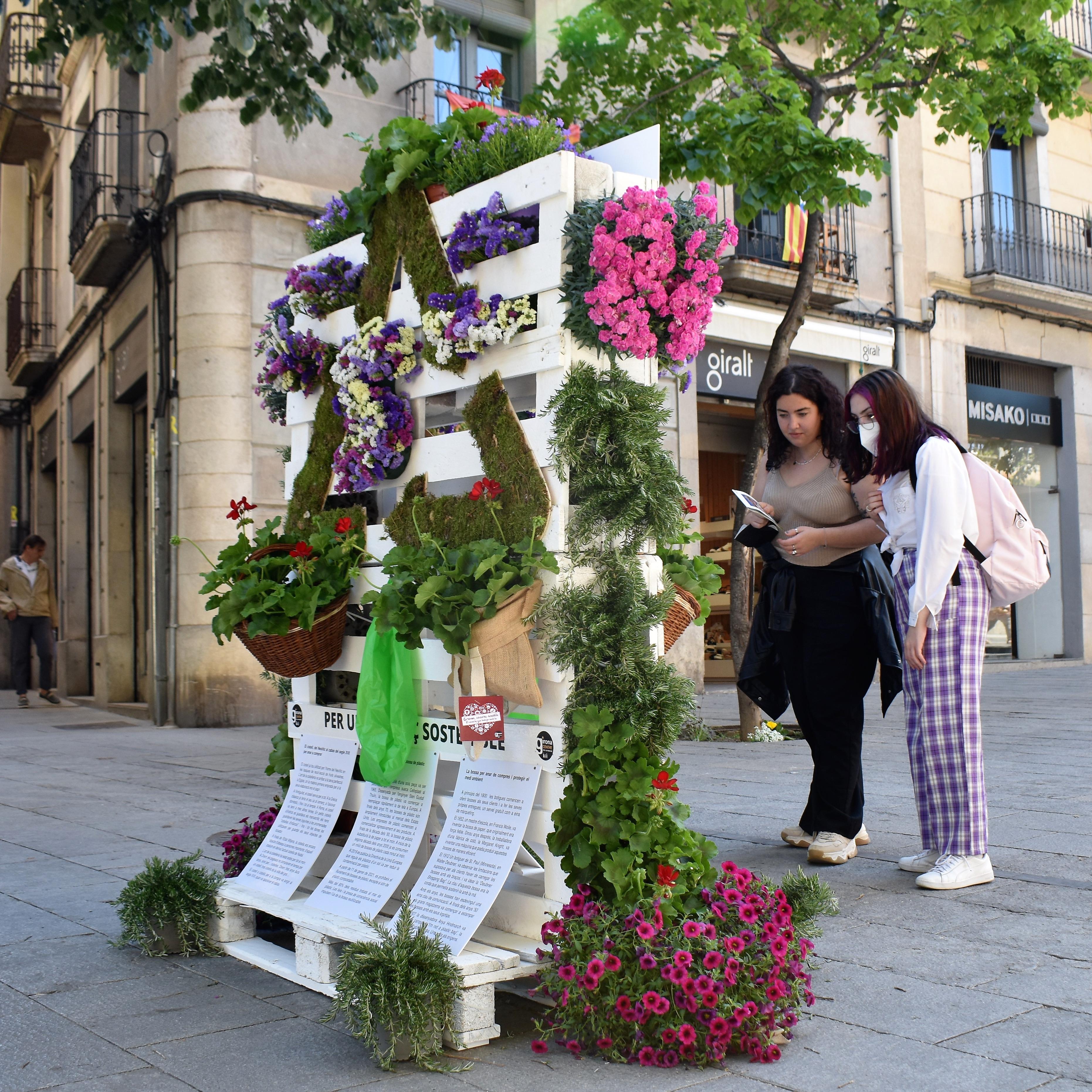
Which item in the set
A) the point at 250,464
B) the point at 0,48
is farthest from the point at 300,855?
the point at 0,48

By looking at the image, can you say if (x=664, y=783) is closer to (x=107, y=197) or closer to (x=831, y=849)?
(x=831, y=849)

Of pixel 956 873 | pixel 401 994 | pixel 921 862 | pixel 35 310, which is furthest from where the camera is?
pixel 35 310

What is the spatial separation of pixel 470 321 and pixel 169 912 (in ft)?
6.48

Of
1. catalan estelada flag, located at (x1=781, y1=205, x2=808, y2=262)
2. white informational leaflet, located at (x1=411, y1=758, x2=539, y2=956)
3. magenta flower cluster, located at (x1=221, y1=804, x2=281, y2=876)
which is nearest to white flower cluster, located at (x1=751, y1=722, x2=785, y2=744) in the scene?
magenta flower cluster, located at (x1=221, y1=804, x2=281, y2=876)

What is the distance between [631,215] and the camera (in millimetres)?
3025

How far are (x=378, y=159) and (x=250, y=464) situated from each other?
787 cm

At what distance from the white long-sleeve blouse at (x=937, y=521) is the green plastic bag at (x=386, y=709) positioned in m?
1.82

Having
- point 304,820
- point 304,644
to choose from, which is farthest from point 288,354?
point 304,820

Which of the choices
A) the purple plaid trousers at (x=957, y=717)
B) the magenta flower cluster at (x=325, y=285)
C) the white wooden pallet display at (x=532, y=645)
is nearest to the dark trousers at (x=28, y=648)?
the magenta flower cluster at (x=325, y=285)

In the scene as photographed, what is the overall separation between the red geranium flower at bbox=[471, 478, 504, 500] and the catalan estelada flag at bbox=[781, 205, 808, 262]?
12.4 m

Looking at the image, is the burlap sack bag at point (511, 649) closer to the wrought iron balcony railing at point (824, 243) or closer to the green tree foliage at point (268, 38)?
the green tree foliage at point (268, 38)

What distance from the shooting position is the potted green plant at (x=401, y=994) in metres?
2.72

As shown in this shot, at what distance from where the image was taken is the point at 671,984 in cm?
275

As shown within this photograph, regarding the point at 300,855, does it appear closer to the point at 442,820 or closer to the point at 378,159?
the point at 442,820
